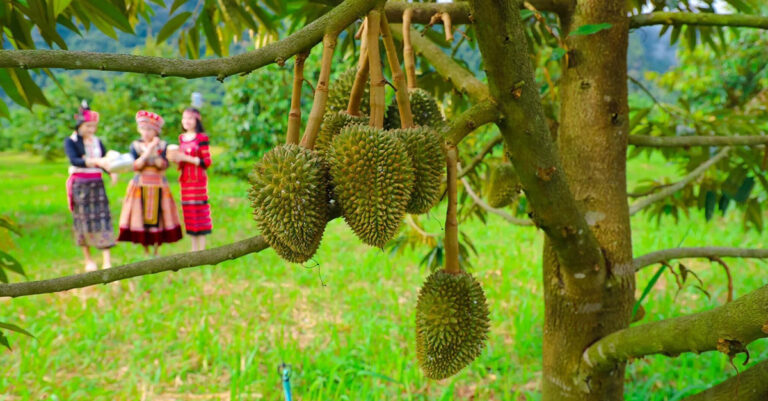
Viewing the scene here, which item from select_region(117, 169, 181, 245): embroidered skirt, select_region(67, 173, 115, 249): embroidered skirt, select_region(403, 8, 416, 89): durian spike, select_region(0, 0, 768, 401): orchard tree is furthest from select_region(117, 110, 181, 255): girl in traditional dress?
select_region(403, 8, 416, 89): durian spike

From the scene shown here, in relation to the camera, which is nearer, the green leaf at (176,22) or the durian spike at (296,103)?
the durian spike at (296,103)

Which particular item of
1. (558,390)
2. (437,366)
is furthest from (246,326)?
(437,366)

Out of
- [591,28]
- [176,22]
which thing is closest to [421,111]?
[591,28]

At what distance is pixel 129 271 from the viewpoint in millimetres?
738

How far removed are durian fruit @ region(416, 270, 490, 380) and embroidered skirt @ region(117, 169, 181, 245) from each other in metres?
3.53

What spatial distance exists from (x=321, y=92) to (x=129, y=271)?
1.19 ft

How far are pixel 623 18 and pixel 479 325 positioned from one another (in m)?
0.87

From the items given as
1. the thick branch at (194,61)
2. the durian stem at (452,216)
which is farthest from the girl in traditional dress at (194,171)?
the thick branch at (194,61)

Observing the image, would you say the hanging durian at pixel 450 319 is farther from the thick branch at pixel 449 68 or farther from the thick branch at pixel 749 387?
the thick branch at pixel 449 68

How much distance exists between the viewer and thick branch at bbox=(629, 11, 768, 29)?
1.29 m

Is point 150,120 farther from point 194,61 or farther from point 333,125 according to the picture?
point 194,61

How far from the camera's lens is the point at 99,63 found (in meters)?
0.56

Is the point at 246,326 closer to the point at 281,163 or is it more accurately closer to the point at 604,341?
the point at 604,341

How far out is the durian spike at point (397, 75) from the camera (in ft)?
2.47
